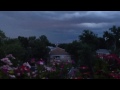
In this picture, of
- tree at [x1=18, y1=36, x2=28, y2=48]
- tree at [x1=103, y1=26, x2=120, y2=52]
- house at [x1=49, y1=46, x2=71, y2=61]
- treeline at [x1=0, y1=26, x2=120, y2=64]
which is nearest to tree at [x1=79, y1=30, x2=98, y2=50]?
treeline at [x1=0, y1=26, x2=120, y2=64]

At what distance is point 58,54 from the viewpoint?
263cm

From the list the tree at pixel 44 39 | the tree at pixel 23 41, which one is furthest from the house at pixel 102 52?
the tree at pixel 23 41

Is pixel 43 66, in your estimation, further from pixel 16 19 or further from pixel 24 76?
pixel 16 19

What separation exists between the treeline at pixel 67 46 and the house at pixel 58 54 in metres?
0.04

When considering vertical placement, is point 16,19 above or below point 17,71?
above

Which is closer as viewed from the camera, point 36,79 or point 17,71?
point 36,79

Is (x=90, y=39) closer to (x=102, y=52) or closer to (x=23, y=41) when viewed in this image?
(x=102, y=52)

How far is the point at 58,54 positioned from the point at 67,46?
0.15m

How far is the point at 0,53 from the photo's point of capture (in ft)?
8.59

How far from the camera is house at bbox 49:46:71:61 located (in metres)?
2.59
